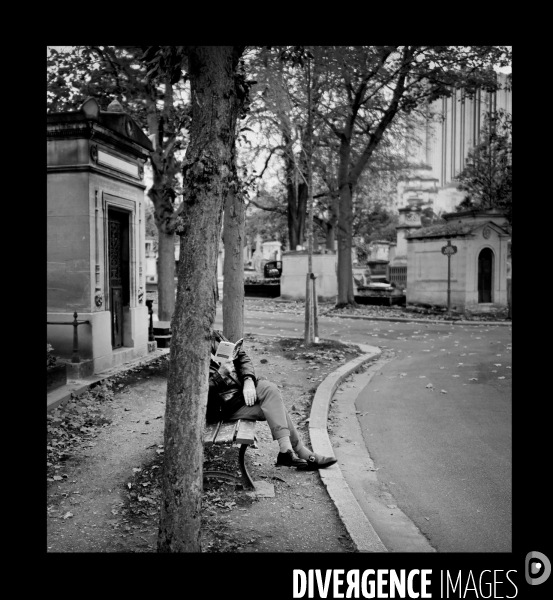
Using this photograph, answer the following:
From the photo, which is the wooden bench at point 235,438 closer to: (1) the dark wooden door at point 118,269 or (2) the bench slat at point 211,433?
(2) the bench slat at point 211,433

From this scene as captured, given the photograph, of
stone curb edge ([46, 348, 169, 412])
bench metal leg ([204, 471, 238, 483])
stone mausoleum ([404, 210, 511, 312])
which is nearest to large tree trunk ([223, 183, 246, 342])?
stone curb edge ([46, 348, 169, 412])

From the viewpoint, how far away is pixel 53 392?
783 cm

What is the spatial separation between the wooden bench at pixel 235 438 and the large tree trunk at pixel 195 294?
1.48 m

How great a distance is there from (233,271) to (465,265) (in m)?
15.8

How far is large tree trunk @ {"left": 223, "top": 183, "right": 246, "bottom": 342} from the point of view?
8555 mm

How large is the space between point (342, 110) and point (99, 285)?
1449cm

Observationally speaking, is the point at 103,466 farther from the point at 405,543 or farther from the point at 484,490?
the point at 484,490

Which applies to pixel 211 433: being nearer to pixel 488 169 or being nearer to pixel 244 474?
pixel 244 474

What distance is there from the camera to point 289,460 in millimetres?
5602

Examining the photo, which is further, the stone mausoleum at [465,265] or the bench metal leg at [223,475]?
the stone mausoleum at [465,265]

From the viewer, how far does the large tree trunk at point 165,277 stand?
620 inches

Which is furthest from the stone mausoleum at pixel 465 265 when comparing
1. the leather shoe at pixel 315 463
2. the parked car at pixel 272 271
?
the parked car at pixel 272 271

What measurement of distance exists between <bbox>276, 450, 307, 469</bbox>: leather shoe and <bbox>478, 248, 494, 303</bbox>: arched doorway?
19112 mm
